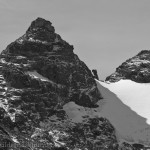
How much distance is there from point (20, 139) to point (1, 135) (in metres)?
8.41

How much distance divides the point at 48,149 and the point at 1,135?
1636 cm

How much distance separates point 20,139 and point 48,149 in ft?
31.0

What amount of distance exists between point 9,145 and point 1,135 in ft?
13.2

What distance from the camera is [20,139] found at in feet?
655

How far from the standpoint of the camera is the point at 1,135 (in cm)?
19325

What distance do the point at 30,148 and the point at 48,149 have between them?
6417mm

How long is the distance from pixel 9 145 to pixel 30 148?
24.5ft

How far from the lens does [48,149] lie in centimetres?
19962

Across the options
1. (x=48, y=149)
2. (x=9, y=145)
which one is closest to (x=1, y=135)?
(x=9, y=145)

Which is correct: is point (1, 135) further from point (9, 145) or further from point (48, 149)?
point (48, 149)
